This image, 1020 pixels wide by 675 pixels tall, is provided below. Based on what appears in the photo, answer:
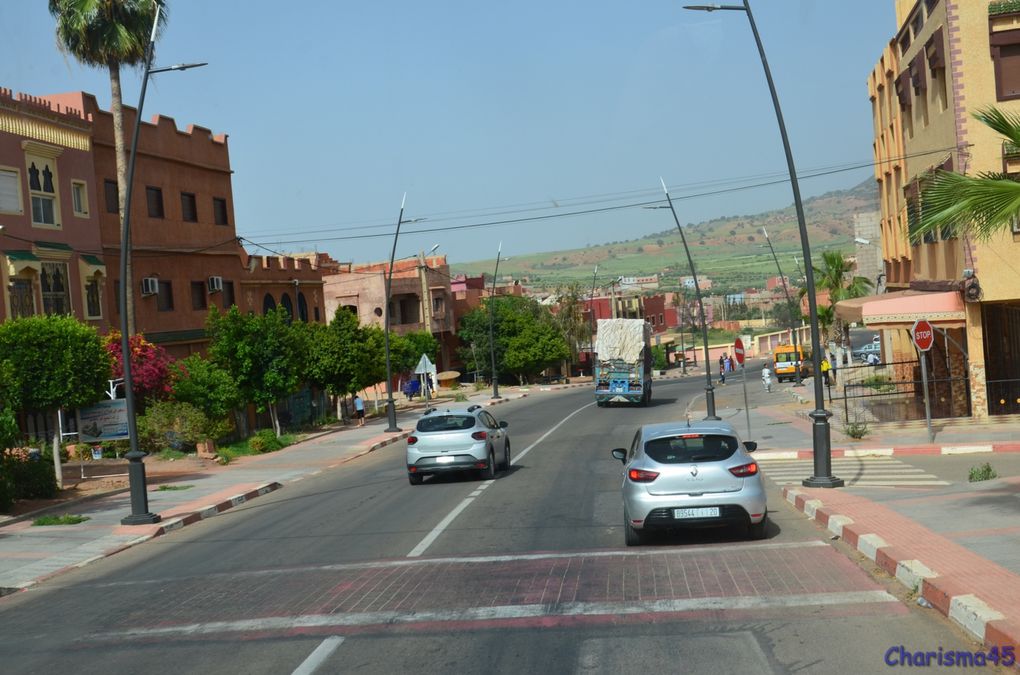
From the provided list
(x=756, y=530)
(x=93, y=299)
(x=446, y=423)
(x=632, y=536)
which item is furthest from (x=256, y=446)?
(x=756, y=530)

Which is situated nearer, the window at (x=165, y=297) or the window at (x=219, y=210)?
the window at (x=165, y=297)

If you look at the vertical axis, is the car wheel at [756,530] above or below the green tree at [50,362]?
below

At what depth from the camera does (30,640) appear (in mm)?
10445

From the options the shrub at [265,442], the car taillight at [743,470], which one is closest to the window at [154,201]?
the shrub at [265,442]

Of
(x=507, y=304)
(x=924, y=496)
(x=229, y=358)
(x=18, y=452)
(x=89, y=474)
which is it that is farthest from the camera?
(x=507, y=304)

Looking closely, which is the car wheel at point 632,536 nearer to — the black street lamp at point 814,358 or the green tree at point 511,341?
the black street lamp at point 814,358

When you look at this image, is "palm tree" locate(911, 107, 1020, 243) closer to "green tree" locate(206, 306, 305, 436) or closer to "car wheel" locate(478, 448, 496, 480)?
"car wheel" locate(478, 448, 496, 480)

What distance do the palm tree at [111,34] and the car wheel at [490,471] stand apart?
16605 millimetres

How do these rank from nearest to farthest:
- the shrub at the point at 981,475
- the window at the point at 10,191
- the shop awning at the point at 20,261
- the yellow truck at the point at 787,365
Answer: the shrub at the point at 981,475 → the shop awning at the point at 20,261 → the window at the point at 10,191 → the yellow truck at the point at 787,365

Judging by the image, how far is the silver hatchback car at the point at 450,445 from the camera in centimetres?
2302

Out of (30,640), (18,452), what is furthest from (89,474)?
(30,640)

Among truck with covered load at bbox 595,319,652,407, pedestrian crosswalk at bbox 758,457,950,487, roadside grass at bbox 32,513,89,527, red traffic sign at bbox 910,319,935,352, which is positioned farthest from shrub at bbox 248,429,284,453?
red traffic sign at bbox 910,319,935,352

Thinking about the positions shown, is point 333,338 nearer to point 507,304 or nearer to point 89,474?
point 89,474

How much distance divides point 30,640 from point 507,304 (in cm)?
7696
